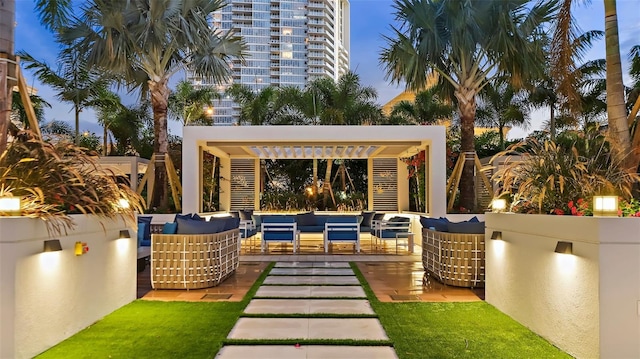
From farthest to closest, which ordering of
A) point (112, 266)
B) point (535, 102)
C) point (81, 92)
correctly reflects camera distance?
point (535, 102) → point (81, 92) → point (112, 266)

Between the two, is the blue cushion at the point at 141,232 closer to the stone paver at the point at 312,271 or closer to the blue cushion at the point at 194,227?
the blue cushion at the point at 194,227

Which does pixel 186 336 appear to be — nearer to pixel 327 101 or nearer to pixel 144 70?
pixel 144 70

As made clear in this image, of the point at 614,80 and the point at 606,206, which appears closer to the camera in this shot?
the point at 606,206

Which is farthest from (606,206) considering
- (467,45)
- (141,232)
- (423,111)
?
(423,111)

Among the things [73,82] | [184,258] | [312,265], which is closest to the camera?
[184,258]

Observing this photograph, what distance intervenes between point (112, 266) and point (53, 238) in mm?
1273

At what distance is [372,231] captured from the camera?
37.9 ft

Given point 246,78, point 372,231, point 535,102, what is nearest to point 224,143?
point 372,231

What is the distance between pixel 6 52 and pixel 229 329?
12.8 feet

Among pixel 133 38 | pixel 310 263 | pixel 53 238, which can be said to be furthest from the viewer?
pixel 133 38

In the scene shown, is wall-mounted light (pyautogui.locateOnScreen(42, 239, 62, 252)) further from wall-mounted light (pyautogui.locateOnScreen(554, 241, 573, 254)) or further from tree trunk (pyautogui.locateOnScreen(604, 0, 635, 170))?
tree trunk (pyautogui.locateOnScreen(604, 0, 635, 170))

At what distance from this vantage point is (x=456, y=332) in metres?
4.39

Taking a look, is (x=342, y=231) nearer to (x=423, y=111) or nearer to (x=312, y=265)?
(x=312, y=265)

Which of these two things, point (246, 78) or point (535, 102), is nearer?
point (535, 102)
